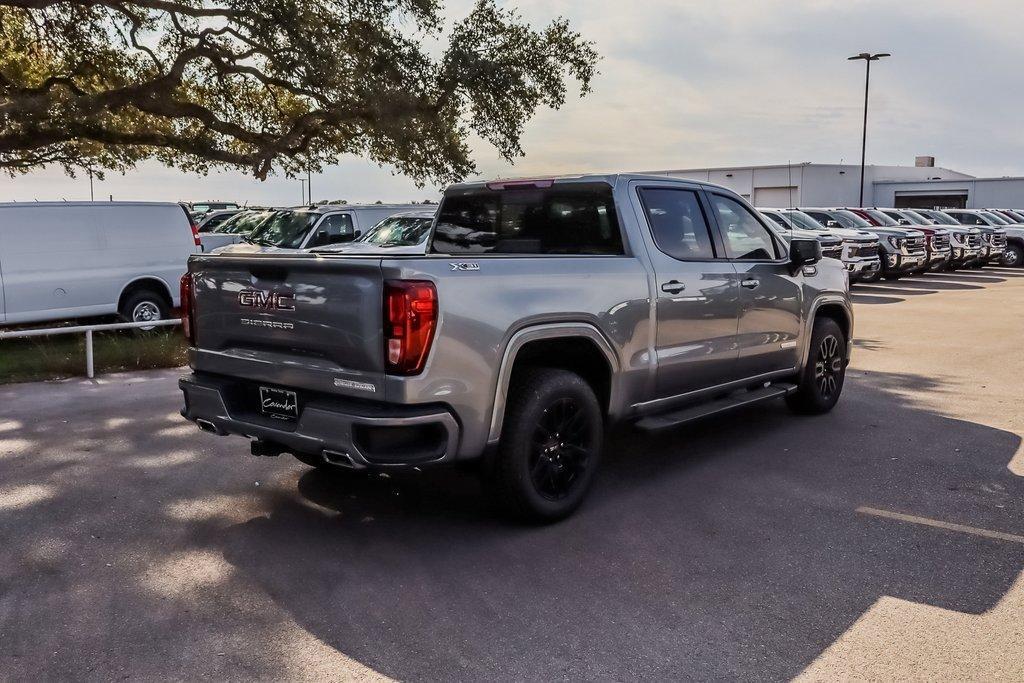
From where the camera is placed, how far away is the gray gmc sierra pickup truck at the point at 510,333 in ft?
14.3

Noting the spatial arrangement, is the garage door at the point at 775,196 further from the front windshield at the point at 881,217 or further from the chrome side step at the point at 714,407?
the chrome side step at the point at 714,407

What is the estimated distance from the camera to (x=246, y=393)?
506 cm

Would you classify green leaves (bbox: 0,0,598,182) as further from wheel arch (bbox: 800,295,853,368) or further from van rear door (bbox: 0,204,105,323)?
wheel arch (bbox: 800,295,853,368)

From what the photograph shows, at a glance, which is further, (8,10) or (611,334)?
(8,10)

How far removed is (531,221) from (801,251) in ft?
7.37

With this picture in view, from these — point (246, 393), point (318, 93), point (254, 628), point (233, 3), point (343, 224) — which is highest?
point (233, 3)

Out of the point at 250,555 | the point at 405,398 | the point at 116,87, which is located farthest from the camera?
the point at 116,87

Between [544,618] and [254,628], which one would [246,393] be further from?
[544,618]

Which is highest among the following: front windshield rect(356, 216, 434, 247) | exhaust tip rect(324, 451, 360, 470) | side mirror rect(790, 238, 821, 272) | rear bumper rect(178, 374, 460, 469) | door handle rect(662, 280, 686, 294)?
front windshield rect(356, 216, 434, 247)

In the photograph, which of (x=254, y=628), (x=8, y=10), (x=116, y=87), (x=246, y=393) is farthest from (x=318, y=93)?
(x=254, y=628)

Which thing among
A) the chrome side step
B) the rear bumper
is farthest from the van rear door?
the chrome side step

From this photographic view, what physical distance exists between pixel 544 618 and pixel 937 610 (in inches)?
67.9

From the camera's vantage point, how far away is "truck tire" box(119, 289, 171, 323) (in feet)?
41.9

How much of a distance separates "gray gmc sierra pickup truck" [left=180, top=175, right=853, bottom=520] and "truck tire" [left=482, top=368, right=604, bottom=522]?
0.04ft
